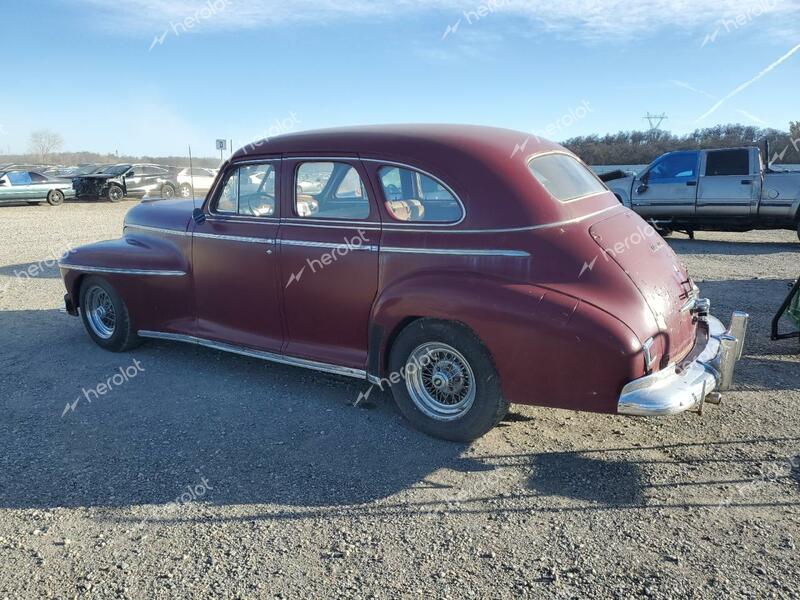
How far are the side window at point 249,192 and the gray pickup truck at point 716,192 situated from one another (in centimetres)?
1040

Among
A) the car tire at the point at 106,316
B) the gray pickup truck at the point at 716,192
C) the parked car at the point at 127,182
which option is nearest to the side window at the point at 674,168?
the gray pickup truck at the point at 716,192

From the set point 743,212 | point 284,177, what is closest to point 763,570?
point 284,177

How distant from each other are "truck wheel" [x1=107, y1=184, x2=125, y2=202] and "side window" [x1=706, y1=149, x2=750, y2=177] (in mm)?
20915

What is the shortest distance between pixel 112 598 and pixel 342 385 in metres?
2.46

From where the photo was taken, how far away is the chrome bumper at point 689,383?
3270mm

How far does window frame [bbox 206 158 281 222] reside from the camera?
468 centimetres

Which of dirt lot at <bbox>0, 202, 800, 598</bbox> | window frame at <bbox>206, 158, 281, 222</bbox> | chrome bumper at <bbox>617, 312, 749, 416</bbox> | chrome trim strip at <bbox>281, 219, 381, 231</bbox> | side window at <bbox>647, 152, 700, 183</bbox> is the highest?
side window at <bbox>647, 152, 700, 183</bbox>

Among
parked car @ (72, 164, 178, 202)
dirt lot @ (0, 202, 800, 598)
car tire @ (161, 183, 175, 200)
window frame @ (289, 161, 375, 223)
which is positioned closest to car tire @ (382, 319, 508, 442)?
dirt lot @ (0, 202, 800, 598)

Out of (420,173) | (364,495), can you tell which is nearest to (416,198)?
(420,173)

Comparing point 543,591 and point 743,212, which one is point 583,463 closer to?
point 543,591

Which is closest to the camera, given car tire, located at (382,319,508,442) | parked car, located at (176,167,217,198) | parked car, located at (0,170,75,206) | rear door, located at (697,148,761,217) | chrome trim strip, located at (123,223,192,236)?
car tire, located at (382,319,508,442)

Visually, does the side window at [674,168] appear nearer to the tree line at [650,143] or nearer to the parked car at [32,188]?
the tree line at [650,143]

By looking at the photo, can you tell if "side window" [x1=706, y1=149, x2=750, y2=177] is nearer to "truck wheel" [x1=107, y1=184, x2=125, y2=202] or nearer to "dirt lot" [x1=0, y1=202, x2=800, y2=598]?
"dirt lot" [x1=0, y1=202, x2=800, y2=598]

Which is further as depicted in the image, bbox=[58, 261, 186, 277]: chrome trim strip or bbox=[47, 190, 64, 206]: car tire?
bbox=[47, 190, 64, 206]: car tire
